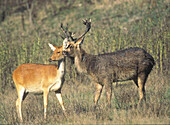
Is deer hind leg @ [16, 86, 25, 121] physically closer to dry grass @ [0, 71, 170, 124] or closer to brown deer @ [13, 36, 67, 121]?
brown deer @ [13, 36, 67, 121]

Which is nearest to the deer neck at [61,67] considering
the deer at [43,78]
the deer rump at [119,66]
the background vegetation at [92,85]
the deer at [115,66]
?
the deer at [43,78]

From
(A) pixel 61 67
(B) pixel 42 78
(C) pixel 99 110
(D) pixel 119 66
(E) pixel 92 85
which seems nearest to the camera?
(C) pixel 99 110

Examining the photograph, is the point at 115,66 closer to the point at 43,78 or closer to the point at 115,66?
the point at 115,66

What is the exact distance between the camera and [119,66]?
781 centimetres

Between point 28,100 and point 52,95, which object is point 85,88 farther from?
point 28,100

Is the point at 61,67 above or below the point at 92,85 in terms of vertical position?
above

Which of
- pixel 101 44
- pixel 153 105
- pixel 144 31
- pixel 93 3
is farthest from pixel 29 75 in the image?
pixel 93 3

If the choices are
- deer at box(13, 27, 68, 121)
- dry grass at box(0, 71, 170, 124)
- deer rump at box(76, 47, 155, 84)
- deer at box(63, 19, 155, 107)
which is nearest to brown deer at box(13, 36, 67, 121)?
deer at box(13, 27, 68, 121)

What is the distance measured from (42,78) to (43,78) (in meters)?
0.05

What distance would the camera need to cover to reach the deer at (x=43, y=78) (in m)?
7.26

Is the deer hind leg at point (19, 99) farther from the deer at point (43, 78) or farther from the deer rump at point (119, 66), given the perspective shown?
the deer rump at point (119, 66)

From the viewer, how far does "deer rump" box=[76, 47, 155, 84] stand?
775 cm

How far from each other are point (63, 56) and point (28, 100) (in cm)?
241

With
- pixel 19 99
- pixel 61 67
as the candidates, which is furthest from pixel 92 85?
pixel 19 99
